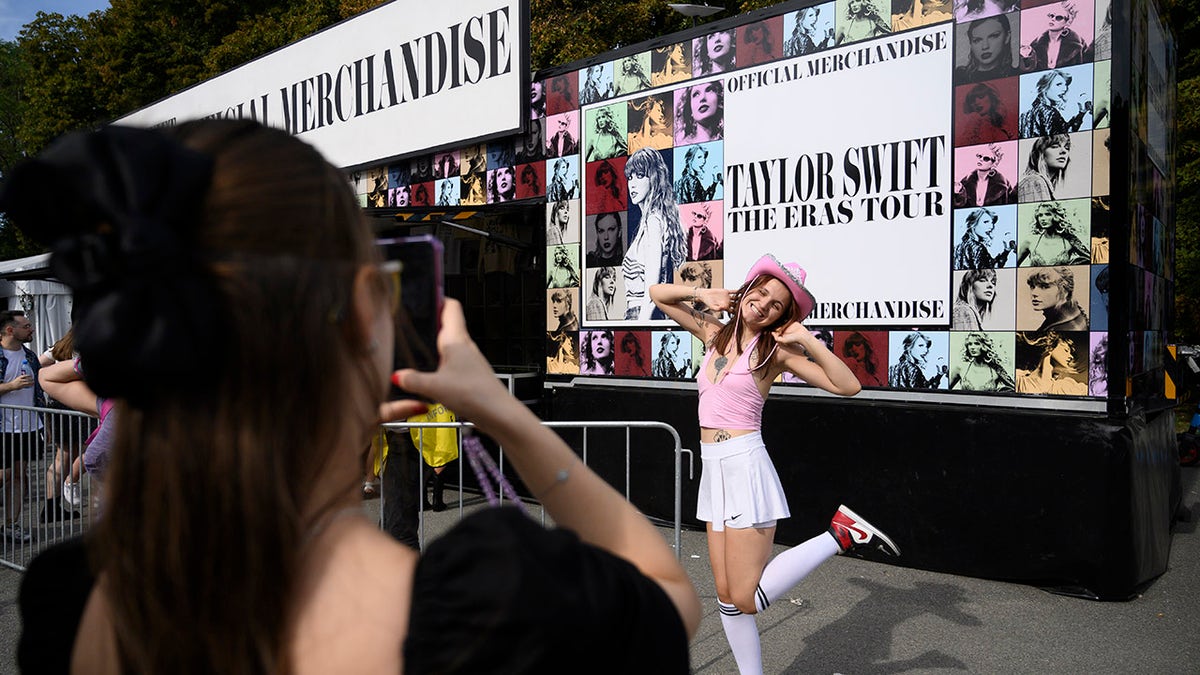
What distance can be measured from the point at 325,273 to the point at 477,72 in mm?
8595

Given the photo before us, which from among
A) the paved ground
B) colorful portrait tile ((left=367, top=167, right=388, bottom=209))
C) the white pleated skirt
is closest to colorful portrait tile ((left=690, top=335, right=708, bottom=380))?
the paved ground

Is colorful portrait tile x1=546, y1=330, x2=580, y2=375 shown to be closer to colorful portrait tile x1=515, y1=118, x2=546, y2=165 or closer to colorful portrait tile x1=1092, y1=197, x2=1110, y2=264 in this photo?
colorful portrait tile x1=515, y1=118, x2=546, y2=165

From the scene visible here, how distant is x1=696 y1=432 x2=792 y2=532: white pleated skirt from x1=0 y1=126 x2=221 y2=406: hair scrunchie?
135 inches

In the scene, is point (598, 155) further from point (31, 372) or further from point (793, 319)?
point (31, 372)

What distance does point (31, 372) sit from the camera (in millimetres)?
7699

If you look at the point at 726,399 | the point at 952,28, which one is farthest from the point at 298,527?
the point at 952,28

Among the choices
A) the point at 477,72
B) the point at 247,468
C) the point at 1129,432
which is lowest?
the point at 1129,432

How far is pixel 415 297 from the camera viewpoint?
0.99m

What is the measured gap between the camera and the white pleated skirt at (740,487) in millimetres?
3961

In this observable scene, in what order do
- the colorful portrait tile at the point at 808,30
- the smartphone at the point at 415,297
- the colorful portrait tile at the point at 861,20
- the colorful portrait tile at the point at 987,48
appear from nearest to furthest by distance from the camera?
the smartphone at the point at 415,297 → the colorful portrait tile at the point at 987,48 → the colorful portrait tile at the point at 861,20 → the colorful portrait tile at the point at 808,30

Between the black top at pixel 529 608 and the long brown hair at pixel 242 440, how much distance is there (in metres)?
0.16

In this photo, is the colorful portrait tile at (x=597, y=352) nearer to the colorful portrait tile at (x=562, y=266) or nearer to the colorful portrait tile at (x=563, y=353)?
the colorful portrait tile at (x=563, y=353)

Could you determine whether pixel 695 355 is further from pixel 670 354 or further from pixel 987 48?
pixel 987 48

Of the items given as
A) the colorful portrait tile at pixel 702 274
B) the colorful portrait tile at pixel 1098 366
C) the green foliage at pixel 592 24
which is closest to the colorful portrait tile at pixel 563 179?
the colorful portrait tile at pixel 702 274
